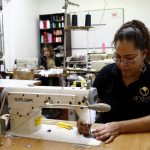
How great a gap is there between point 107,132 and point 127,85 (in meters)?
0.34

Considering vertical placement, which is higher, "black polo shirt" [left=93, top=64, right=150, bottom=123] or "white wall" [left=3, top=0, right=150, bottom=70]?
"white wall" [left=3, top=0, right=150, bottom=70]

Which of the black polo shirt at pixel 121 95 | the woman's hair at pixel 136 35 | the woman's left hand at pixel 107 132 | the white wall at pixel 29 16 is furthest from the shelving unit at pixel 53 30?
the woman's left hand at pixel 107 132

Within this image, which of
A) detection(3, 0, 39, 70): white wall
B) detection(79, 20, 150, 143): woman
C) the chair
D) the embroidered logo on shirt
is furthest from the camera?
detection(3, 0, 39, 70): white wall

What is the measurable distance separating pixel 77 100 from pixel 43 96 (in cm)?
17

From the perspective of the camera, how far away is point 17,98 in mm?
1364

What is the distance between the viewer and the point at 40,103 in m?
1.31

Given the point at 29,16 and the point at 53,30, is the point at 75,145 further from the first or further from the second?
the point at 29,16

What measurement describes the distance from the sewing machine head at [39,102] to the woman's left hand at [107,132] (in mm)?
64

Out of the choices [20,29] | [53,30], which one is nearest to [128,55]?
[20,29]

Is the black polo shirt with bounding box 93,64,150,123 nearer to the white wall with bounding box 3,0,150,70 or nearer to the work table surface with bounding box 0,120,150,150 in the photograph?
the work table surface with bounding box 0,120,150,150

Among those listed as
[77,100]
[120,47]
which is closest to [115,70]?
[120,47]

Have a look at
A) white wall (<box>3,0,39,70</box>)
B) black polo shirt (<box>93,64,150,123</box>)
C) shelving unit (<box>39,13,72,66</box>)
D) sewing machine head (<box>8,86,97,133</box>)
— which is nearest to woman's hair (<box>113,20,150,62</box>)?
black polo shirt (<box>93,64,150,123</box>)

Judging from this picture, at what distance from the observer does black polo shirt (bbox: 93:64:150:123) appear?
1.42 m

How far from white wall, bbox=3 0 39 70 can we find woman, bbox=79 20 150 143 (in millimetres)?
4757
